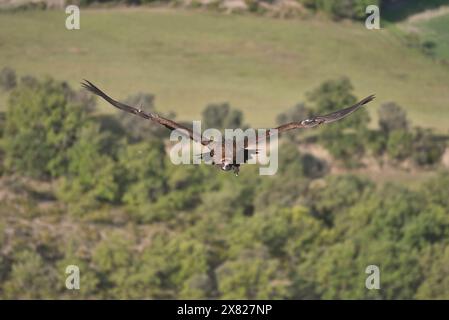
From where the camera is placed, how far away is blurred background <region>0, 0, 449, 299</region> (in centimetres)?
10450

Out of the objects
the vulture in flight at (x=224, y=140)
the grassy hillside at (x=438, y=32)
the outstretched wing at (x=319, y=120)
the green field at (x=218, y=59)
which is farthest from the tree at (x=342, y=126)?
the vulture in flight at (x=224, y=140)

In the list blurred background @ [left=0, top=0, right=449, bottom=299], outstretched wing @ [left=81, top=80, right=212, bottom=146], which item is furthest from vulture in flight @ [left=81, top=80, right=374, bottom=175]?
blurred background @ [left=0, top=0, right=449, bottom=299]

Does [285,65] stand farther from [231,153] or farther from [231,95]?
[231,153]

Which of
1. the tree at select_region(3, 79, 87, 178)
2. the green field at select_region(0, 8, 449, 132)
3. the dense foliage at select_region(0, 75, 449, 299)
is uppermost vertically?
the green field at select_region(0, 8, 449, 132)

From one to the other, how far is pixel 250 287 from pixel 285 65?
1062 inches

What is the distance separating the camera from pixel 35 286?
333ft

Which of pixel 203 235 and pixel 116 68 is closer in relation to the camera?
pixel 203 235

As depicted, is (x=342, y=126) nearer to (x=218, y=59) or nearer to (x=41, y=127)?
(x=218, y=59)

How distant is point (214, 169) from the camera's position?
114000 millimetres

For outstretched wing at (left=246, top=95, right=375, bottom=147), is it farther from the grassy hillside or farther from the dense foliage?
the grassy hillside

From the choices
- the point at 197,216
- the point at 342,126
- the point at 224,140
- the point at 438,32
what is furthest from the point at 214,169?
the point at 224,140

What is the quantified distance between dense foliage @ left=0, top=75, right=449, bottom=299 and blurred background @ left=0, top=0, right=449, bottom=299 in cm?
14

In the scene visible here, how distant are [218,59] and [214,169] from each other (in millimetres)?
13814

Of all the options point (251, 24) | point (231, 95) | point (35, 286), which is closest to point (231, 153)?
point (35, 286)
